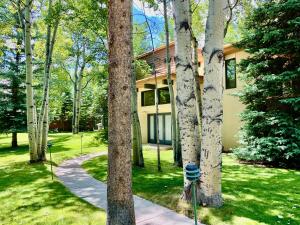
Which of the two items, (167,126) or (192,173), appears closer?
(192,173)

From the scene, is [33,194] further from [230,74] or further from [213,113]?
A: [230,74]

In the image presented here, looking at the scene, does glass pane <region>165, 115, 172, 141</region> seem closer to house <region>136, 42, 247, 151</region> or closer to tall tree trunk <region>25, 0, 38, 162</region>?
house <region>136, 42, 247, 151</region>

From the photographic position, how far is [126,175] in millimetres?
3912

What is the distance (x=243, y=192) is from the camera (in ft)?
22.4

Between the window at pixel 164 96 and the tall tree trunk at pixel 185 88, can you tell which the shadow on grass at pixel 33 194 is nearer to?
the tall tree trunk at pixel 185 88

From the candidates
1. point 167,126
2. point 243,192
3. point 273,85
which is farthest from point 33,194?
point 167,126

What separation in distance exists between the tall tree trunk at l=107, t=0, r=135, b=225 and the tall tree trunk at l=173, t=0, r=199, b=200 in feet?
7.18

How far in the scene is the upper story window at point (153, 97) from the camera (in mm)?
20884

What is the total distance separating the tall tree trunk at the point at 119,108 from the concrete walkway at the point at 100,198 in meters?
1.49

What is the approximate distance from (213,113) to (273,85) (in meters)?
7.18

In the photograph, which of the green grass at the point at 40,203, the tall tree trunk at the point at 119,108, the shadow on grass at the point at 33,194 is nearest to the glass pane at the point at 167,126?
the shadow on grass at the point at 33,194

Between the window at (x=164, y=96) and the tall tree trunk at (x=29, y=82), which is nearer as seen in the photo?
the tall tree trunk at (x=29, y=82)

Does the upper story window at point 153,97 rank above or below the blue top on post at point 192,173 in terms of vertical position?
above

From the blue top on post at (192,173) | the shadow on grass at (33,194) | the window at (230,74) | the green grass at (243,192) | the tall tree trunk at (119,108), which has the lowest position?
the shadow on grass at (33,194)
